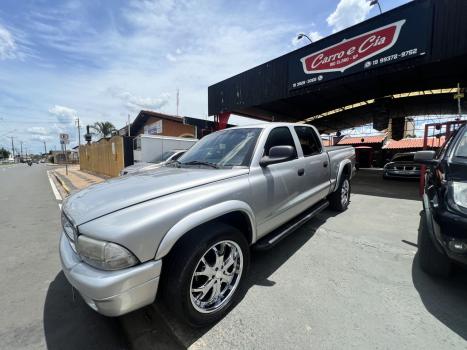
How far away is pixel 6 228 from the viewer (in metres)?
5.12

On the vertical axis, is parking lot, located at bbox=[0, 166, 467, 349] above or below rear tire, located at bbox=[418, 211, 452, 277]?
below

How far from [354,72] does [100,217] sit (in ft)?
30.1


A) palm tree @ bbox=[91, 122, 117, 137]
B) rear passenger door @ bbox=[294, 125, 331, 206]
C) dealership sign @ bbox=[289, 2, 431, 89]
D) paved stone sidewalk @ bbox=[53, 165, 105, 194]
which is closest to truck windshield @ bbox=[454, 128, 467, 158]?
rear passenger door @ bbox=[294, 125, 331, 206]

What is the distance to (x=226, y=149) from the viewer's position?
3105mm

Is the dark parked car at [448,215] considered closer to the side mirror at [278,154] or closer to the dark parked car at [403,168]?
the side mirror at [278,154]

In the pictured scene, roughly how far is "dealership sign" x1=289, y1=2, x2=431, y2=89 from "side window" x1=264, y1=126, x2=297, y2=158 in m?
6.48

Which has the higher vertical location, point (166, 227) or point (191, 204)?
point (191, 204)

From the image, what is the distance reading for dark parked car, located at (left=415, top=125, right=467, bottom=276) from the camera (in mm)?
1974

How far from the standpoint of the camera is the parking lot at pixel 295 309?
194 cm

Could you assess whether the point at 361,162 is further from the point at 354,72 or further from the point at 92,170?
the point at 92,170

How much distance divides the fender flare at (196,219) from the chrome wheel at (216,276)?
0.93 ft

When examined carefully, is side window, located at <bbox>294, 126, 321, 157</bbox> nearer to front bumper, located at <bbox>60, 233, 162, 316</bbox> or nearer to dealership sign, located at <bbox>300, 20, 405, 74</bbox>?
front bumper, located at <bbox>60, 233, 162, 316</bbox>

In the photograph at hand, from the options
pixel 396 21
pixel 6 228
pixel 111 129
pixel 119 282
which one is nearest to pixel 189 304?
pixel 119 282

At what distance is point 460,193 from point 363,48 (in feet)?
25.4
